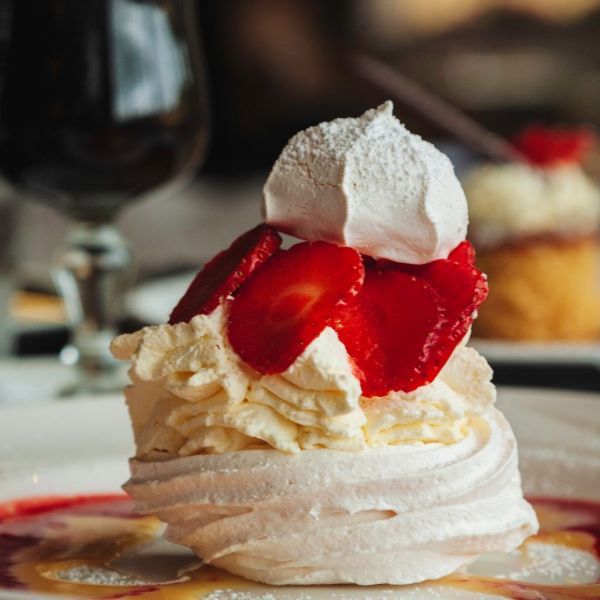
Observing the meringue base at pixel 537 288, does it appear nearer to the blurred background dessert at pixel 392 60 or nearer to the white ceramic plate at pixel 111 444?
the white ceramic plate at pixel 111 444

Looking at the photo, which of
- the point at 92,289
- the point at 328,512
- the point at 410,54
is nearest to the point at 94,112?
the point at 92,289

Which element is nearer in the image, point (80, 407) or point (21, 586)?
point (21, 586)

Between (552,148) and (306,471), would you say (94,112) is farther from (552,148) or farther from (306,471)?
(552,148)

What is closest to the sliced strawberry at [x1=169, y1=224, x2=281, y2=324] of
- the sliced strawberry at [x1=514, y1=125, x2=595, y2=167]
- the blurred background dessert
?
the sliced strawberry at [x1=514, y1=125, x2=595, y2=167]

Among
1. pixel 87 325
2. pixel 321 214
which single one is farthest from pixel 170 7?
pixel 321 214

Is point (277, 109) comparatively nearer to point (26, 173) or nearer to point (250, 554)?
point (26, 173)

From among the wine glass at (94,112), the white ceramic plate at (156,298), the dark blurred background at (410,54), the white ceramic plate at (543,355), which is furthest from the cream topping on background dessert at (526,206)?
the dark blurred background at (410,54)
